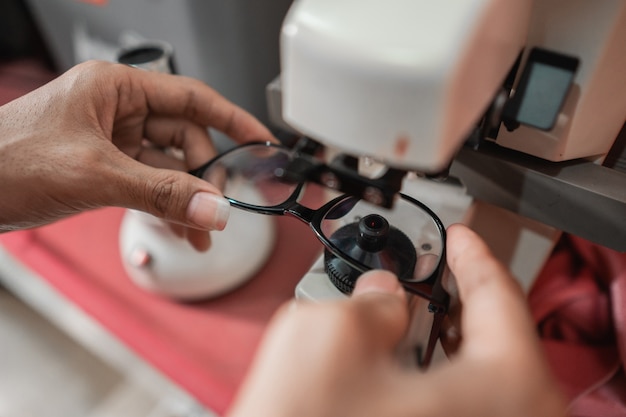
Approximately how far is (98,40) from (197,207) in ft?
1.45

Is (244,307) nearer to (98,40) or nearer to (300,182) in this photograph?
(300,182)

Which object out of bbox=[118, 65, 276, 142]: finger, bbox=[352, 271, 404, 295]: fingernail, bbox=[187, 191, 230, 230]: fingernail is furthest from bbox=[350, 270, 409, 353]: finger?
bbox=[118, 65, 276, 142]: finger

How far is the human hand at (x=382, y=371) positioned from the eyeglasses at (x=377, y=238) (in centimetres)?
5

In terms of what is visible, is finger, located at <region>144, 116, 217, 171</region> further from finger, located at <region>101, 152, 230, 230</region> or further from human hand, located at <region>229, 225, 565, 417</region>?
human hand, located at <region>229, 225, 565, 417</region>

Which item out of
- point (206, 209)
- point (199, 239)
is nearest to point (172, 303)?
point (199, 239)

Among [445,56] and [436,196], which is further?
[436,196]

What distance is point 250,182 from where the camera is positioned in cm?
47

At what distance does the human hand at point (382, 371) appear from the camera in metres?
0.22

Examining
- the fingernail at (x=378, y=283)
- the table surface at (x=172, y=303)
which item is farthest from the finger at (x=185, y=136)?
the fingernail at (x=378, y=283)

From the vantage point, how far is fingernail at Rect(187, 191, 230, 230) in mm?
370

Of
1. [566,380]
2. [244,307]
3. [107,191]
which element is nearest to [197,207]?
[107,191]

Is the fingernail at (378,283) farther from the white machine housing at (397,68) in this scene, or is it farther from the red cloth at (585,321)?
the red cloth at (585,321)

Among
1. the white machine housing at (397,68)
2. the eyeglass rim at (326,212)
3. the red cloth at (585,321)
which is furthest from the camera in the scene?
the red cloth at (585,321)

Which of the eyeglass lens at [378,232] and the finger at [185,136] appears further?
the finger at [185,136]
